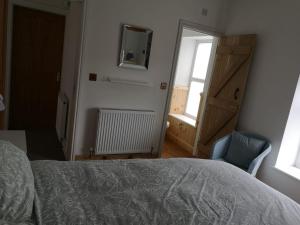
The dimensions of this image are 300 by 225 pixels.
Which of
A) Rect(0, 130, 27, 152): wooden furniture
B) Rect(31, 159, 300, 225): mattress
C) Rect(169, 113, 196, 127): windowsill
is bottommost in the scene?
Rect(169, 113, 196, 127): windowsill

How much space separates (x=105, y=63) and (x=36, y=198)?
2312 millimetres

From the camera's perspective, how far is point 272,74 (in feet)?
10.5

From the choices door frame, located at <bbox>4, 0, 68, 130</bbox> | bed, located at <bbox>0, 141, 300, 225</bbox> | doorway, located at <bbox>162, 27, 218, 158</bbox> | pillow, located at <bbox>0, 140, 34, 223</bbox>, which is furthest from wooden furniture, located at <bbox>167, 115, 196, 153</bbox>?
pillow, located at <bbox>0, 140, 34, 223</bbox>

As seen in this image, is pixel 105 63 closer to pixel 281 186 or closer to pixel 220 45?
pixel 220 45

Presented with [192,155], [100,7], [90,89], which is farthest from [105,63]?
[192,155]

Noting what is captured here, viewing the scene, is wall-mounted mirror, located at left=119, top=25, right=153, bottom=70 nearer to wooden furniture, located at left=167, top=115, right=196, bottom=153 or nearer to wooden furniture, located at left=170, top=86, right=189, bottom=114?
wooden furniture, located at left=167, top=115, right=196, bottom=153

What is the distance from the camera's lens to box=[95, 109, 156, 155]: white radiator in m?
3.43

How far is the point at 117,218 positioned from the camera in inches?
49.8

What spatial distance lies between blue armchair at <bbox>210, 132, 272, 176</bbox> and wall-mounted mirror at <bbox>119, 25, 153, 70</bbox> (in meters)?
1.51

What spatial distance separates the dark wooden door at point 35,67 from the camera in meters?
4.09

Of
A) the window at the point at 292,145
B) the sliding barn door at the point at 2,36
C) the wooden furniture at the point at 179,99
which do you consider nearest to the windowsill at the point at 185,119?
the wooden furniture at the point at 179,99

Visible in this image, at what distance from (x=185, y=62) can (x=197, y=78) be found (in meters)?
0.46

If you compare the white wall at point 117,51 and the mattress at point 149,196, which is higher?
the white wall at point 117,51

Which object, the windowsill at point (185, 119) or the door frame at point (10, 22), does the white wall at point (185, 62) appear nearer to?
the windowsill at point (185, 119)
